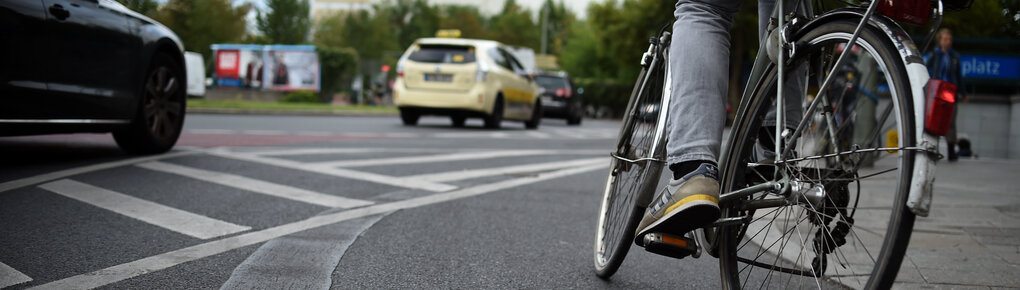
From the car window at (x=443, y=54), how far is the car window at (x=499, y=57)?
0.62m

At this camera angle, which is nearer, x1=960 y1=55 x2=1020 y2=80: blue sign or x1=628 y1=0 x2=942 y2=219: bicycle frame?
x1=628 y1=0 x2=942 y2=219: bicycle frame

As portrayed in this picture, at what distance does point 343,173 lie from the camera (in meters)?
6.65

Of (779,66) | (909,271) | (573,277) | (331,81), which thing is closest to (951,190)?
(909,271)

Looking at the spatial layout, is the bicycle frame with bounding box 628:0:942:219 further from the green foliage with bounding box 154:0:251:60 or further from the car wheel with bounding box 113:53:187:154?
the green foliage with bounding box 154:0:251:60

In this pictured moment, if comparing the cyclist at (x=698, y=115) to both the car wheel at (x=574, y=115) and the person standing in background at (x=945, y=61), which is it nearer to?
the person standing in background at (x=945, y=61)

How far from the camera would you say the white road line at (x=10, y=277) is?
2.78 meters

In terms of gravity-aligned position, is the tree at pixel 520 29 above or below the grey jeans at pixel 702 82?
above

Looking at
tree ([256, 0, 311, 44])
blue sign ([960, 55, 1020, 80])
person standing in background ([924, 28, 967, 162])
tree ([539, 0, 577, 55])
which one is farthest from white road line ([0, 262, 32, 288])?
tree ([539, 0, 577, 55])

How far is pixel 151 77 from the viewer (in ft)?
22.4

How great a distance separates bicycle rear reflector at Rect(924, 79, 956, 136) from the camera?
5.46 ft

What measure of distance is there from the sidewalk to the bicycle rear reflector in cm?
170

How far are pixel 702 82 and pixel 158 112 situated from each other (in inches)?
217

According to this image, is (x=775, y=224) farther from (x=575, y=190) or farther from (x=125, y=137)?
(x=125, y=137)

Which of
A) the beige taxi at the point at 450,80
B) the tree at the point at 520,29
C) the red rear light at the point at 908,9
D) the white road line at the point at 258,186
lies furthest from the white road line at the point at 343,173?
the tree at the point at 520,29
